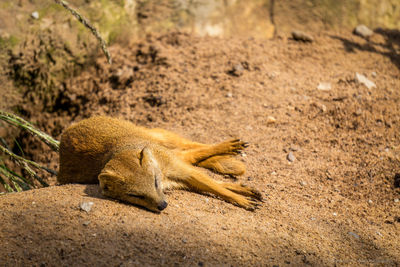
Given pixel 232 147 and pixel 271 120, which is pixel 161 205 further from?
pixel 271 120

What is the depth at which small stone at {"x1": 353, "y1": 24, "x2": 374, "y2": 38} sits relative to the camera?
17.7ft

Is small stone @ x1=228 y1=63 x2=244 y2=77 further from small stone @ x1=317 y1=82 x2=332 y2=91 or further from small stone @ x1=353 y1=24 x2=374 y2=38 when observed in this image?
small stone @ x1=353 y1=24 x2=374 y2=38

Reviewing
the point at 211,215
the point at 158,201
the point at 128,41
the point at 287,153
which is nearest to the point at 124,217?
the point at 158,201

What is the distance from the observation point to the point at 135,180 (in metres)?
2.71

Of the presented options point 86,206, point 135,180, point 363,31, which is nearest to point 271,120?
point 135,180

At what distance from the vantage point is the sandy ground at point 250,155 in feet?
7.49

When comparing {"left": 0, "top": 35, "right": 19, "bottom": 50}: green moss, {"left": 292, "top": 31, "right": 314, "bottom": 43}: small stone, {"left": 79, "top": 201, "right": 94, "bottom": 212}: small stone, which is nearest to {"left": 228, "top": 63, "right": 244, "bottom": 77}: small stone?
{"left": 292, "top": 31, "right": 314, "bottom": 43}: small stone

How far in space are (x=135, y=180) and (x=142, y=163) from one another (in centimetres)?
15

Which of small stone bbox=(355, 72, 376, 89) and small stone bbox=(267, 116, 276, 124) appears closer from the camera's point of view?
small stone bbox=(267, 116, 276, 124)

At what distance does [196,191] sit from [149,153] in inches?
21.2

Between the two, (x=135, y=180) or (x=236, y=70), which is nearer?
(x=135, y=180)

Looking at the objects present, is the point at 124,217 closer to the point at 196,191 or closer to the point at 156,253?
the point at 156,253

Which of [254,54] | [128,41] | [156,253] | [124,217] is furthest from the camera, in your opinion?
[128,41]

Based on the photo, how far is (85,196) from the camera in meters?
2.80
